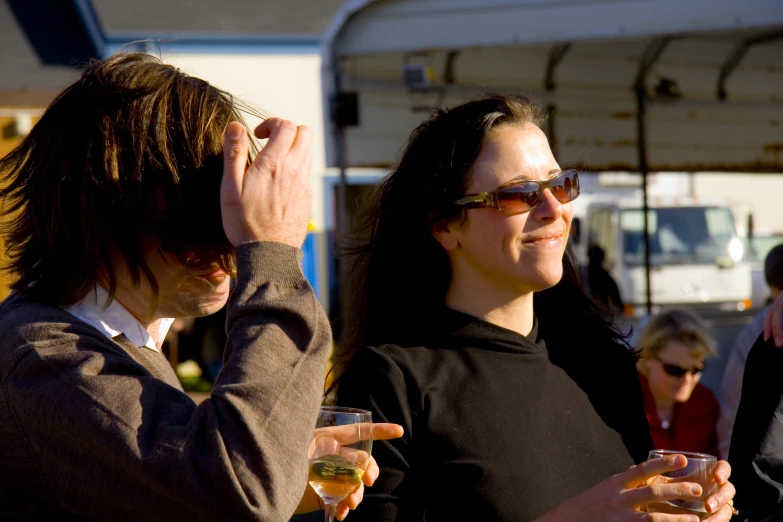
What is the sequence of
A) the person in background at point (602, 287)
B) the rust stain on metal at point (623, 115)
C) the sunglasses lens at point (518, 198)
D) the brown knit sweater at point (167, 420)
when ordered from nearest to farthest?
the brown knit sweater at point (167, 420), the sunglasses lens at point (518, 198), the person in background at point (602, 287), the rust stain on metal at point (623, 115)

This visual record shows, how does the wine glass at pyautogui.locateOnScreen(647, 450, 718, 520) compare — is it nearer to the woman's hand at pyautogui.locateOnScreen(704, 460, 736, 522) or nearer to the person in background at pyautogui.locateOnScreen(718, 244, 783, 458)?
the woman's hand at pyautogui.locateOnScreen(704, 460, 736, 522)

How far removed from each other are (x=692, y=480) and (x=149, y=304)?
97 cm

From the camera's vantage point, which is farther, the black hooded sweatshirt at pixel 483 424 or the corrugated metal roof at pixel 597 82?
the corrugated metal roof at pixel 597 82

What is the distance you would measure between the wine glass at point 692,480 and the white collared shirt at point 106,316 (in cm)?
92

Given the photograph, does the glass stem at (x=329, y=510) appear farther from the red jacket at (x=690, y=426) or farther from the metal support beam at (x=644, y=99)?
the metal support beam at (x=644, y=99)

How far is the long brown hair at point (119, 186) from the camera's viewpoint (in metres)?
1.46

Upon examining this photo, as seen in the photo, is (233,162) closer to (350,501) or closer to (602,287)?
(350,501)

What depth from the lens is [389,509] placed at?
196cm

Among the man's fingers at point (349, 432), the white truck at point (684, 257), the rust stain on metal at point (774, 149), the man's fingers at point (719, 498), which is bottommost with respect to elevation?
the white truck at point (684, 257)

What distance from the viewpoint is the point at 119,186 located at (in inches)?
57.2

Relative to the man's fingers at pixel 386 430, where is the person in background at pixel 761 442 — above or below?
below

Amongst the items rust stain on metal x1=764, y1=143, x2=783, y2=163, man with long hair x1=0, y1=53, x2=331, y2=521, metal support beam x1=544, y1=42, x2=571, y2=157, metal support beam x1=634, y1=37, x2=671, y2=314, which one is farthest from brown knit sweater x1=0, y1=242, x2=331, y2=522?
rust stain on metal x1=764, y1=143, x2=783, y2=163

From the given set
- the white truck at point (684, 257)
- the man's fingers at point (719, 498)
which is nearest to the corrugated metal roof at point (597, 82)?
the man's fingers at point (719, 498)

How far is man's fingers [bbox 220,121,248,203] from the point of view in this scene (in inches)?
54.4
